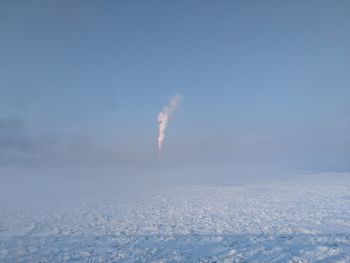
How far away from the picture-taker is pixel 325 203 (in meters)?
24.3

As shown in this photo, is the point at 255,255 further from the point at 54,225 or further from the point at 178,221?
the point at 54,225

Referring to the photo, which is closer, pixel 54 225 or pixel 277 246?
pixel 277 246

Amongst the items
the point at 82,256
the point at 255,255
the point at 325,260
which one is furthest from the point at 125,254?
the point at 325,260

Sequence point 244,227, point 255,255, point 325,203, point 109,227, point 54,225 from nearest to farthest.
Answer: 1. point 255,255
2. point 244,227
3. point 109,227
4. point 54,225
5. point 325,203

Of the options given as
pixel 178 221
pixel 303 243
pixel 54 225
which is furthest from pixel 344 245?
pixel 54 225

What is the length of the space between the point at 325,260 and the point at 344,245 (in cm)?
253

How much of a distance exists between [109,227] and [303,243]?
37.9 feet

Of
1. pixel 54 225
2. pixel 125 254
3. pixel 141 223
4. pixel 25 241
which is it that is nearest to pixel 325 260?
pixel 125 254

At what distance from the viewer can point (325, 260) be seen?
10.3 m

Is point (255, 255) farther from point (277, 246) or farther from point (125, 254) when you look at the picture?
point (125, 254)

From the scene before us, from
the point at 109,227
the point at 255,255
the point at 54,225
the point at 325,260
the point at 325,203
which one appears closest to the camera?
the point at 325,260

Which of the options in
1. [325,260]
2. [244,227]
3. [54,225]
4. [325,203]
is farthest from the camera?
[325,203]

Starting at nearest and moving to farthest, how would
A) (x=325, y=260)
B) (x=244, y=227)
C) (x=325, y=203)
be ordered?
1. (x=325, y=260)
2. (x=244, y=227)
3. (x=325, y=203)

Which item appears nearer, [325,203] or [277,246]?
[277,246]
